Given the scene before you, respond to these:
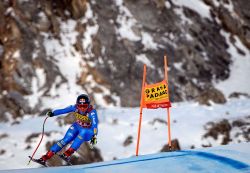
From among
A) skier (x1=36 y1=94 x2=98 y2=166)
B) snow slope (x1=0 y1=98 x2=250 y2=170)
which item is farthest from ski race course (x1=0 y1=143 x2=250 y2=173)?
snow slope (x1=0 y1=98 x2=250 y2=170)

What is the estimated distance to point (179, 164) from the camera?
6422 millimetres

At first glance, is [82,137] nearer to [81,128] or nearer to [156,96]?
[81,128]

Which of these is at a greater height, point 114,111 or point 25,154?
point 114,111

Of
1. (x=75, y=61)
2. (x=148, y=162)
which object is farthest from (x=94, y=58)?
(x=148, y=162)

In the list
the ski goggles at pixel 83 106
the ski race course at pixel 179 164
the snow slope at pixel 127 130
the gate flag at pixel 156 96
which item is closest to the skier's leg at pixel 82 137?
the ski goggles at pixel 83 106

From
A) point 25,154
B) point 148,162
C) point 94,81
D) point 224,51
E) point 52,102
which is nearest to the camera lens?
point 148,162

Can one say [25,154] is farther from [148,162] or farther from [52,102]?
[148,162]

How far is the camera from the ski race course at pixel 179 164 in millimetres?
6039

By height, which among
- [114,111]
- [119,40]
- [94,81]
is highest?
[119,40]

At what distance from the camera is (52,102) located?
18672mm

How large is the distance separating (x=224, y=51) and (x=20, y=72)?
13992mm

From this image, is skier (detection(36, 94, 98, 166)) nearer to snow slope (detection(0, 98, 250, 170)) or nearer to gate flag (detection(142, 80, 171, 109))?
→ gate flag (detection(142, 80, 171, 109))

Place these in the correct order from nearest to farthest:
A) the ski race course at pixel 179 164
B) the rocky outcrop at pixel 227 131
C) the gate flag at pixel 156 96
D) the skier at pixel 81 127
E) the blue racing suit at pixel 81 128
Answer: the ski race course at pixel 179 164
the skier at pixel 81 127
the blue racing suit at pixel 81 128
the gate flag at pixel 156 96
the rocky outcrop at pixel 227 131

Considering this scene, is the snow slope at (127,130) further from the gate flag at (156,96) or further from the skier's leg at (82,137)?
the gate flag at (156,96)
